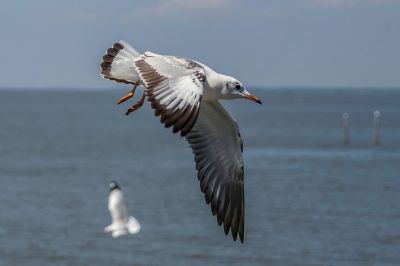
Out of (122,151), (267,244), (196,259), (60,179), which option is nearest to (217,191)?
(196,259)

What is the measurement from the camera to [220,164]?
11297 millimetres

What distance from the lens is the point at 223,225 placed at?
36.4 feet

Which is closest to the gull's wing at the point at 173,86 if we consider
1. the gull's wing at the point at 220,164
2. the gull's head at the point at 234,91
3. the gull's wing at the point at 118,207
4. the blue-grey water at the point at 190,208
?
the gull's head at the point at 234,91

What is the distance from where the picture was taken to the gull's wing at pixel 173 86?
852cm

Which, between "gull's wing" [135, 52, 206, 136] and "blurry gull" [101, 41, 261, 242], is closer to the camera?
"gull's wing" [135, 52, 206, 136]

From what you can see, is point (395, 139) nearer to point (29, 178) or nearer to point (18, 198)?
point (29, 178)

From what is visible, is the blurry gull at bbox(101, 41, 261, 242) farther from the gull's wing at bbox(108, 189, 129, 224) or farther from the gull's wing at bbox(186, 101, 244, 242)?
the gull's wing at bbox(108, 189, 129, 224)

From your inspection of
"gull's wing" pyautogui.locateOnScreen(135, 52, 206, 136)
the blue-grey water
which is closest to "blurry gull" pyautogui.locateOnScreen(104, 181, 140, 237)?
the blue-grey water

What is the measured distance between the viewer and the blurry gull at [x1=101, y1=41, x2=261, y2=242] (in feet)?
28.7

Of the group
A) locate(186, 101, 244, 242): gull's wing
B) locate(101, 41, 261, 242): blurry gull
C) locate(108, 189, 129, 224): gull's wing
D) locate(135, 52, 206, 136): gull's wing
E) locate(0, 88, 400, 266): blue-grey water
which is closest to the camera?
locate(135, 52, 206, 136): gull's wing

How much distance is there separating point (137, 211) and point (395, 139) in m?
50.6

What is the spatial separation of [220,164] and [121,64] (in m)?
1.67

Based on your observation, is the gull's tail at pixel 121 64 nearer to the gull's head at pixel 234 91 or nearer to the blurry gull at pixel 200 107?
the blurry gull at pixel 200 107

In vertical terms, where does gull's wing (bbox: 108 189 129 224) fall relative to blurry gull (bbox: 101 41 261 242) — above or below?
below
